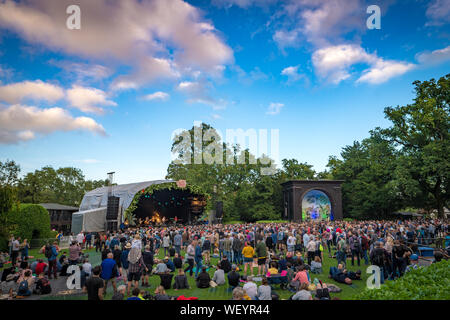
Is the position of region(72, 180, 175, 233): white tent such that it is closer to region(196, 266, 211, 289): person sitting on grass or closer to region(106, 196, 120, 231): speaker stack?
region(106, 196, 120, 231): speaker stack

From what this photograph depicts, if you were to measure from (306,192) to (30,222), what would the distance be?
1211 inches

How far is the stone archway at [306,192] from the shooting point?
3747cm

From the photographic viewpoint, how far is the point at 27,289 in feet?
30.0

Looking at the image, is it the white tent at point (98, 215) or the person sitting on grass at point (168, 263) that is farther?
the white tent at point (98, 215)

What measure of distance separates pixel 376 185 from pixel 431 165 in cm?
963

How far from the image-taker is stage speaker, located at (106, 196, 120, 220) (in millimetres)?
25266

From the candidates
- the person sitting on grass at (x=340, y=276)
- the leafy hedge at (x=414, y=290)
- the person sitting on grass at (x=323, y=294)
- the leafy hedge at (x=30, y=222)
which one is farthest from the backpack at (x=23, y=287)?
the leafy hedge at (x=30, y=222)

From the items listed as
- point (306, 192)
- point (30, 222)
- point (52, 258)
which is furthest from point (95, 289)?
point (306, 192)

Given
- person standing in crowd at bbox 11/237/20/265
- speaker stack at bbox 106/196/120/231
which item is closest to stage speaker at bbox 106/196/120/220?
speaker stack at bbox 106/196/120/231

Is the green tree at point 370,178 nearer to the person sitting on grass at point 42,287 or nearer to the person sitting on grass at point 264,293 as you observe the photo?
the person sitting on grass at point 264,293

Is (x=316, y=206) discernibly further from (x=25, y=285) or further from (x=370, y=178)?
(x=25, y=285)

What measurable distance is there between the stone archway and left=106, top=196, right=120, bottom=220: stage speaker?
22.5 meters

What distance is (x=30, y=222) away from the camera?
835 inches

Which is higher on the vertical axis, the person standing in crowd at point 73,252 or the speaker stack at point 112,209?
the speaker stack at point 112,209
